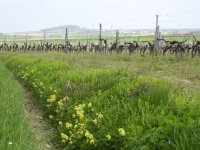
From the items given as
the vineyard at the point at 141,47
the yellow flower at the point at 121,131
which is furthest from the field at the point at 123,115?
the vineyard at the point at 141,47

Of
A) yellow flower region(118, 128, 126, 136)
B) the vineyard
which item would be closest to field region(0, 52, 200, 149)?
yellow flower region(118, 128, 126, 136)

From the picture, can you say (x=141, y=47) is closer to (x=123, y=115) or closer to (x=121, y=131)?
(x=123, y=115)

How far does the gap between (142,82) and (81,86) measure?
4.03 ft

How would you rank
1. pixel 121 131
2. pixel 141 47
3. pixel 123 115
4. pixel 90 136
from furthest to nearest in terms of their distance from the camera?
1. pixel 141 47
2. pixel 123 115
3. pixel 90 136
4. pixel 121 131

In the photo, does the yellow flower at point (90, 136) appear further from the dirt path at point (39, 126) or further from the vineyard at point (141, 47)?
the vineyard at point (141, 47)

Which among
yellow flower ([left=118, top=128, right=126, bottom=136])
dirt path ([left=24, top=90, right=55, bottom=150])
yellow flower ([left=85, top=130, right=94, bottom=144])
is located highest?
yellow flower ([left=118, top=128, right=126, bottom=136])

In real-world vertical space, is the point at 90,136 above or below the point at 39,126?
above

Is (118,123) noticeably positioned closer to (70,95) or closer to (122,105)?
(122,105)

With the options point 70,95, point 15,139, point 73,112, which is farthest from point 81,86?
point 15,139

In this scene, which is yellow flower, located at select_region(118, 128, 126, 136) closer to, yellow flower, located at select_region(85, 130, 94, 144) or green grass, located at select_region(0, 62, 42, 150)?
yellow flower, located at select_region(85, 130, 94, 144)

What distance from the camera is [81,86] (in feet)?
23.0

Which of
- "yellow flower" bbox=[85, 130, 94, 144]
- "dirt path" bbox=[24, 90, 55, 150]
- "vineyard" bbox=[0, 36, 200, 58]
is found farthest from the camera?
"vineyard" bbox=[0, 36, 200, 58]

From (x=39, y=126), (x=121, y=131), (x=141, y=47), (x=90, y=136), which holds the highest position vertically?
(x=121, y=131)

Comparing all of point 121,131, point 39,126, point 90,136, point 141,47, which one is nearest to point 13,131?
point 90,136
